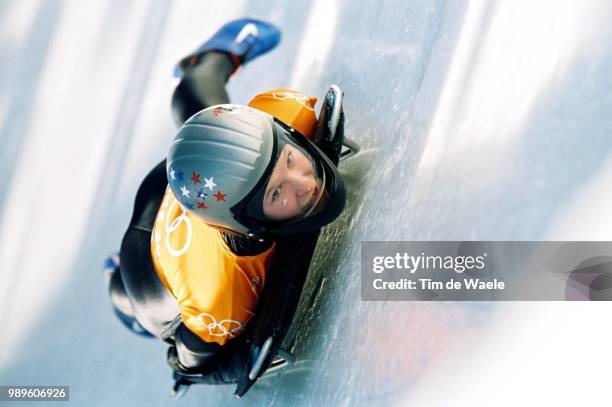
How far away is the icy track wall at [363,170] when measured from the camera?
0.96 metres

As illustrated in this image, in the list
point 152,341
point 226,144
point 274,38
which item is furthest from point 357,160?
point 152,341

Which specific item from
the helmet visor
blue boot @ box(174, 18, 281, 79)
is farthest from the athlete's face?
blue boot @ box(174, 18, 281, 79)

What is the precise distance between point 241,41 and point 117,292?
629mm

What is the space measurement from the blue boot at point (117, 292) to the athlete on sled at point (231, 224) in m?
0.20

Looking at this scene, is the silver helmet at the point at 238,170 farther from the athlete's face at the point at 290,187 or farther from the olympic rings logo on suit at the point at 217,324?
the olympic rings logo on suit at the point at 217,324

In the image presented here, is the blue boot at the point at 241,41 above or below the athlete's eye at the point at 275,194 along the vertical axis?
above

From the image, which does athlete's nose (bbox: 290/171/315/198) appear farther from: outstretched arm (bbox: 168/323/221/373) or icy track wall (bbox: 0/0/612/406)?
outstretched arm (bbox: 168/323/221/373)

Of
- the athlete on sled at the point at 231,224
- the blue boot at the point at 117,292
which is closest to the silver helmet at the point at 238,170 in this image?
the athlete on sled at the point at 231,224

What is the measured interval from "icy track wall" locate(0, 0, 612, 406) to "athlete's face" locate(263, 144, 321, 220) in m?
0.17

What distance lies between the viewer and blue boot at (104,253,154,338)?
154 centimetres

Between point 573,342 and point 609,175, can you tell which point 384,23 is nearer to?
point 609,175

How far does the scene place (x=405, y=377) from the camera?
3.37ft

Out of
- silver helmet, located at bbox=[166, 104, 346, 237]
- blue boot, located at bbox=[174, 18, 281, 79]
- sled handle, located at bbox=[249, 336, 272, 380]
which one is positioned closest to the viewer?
silver helmet, located at bbox=[166, 104, 346, 237]

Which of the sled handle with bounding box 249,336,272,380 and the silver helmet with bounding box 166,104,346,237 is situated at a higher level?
the silver helmet with bounding box 166,104,346,237
